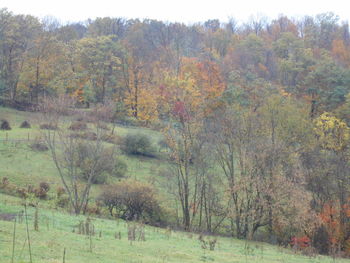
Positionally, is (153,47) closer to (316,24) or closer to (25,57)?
(25,57)

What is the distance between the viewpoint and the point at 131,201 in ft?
115

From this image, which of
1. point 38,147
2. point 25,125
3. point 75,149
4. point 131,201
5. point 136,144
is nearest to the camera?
point 131,201

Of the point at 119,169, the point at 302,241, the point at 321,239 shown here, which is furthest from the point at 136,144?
the point at 302,241

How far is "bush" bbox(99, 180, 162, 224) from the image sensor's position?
3472cm

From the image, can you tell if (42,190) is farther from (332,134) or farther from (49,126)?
(332,134)

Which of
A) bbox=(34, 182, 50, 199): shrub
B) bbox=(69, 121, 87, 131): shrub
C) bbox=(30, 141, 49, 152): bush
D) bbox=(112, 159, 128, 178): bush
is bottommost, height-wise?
bbox=(34, 182, 50, 199): shrub

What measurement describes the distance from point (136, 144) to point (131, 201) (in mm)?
16615

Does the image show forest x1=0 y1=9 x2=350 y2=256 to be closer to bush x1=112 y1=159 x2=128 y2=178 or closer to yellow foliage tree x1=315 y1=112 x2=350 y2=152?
yellow foliage tree x1=315 y1=112 x2=350 y2=152

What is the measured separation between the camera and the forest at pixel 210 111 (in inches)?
1323

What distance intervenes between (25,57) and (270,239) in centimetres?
5251

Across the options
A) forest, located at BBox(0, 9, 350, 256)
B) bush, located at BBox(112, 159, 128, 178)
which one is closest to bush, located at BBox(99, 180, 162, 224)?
forest, located at BBox(0, 9, 350, 256)

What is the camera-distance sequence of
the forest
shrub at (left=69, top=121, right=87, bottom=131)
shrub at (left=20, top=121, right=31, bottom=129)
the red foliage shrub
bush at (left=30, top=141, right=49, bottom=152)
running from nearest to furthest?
1. the red foliage shrub
2. the forest
3. shrub at (left=69, top=121, right=87, bottom=131)
4. bush at (left=30, top=141, right=49, bottom=152)
5. shrub at (left=20, top=121, right=31, bottom=129)

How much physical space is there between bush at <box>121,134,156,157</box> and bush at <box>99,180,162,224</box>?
15.4 metres

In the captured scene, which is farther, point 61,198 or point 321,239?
point 61,198
